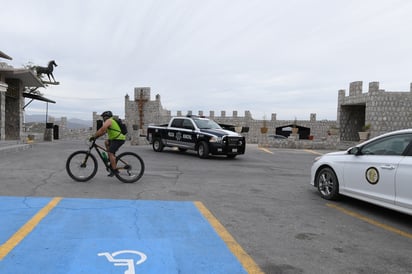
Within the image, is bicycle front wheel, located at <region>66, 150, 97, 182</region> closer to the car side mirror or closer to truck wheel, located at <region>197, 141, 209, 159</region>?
the car side mirror

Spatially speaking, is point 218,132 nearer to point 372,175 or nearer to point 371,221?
point 372,175

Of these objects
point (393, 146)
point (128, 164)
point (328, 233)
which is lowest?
point (328, 233)

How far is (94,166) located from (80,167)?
0.37m

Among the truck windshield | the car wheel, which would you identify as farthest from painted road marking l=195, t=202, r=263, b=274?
the truck windshield

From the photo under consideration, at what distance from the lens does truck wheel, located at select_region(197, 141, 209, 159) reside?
47.5ft

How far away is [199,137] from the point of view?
1487cm

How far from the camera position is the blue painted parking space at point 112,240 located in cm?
364

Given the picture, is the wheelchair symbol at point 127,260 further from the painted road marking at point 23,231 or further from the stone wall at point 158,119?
the stone wall at point 158,119

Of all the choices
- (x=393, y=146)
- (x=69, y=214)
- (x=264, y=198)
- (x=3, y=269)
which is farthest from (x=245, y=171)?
(x=3, y=269)

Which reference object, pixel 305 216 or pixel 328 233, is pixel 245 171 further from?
pixel 328 233

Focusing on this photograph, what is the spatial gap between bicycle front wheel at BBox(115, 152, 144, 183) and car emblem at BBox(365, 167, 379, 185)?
4.96m

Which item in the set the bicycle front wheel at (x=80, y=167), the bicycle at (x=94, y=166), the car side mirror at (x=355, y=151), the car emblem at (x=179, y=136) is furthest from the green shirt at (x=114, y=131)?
the car emblem at (x=179, y=136)

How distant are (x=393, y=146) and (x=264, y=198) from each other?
260cm

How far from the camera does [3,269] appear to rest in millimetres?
3467
